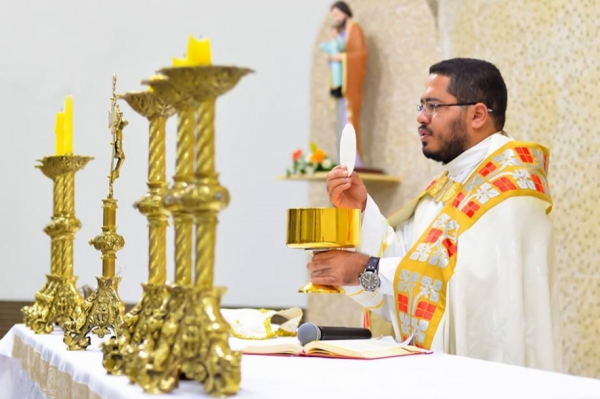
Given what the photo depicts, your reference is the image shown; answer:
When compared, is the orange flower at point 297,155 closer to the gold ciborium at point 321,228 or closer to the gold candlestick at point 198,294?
the gold ciborium at point 321,228

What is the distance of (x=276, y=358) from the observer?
2385mm

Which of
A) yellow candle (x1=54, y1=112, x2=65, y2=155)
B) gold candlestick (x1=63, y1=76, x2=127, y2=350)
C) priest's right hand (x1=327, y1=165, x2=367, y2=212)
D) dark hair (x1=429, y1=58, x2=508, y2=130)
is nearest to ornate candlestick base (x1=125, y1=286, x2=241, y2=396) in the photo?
gold candlestick (x1=63, y1=76, x2=127, y2=350)

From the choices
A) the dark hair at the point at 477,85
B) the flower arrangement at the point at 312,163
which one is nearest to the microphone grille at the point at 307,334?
the dark hair at the point at 477,85

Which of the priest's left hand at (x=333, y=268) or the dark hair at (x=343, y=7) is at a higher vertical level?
the dark hair at (x=343, y=7)

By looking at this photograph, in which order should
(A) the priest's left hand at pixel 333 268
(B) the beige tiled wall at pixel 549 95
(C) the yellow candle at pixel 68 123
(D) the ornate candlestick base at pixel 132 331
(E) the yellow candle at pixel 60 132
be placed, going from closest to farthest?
(D) the ornate candlestick base at pixel 132 331 < (C) the yellow candle at pixel 68 123 < (E) the yellow candle at pixel 60 132 < (A) the priest's left hand at pixel 333 268 < (B) the beige tiled wall at pixel 549 95

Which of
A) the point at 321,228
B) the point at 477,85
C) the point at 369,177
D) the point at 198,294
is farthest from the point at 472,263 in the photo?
the point at 369,177

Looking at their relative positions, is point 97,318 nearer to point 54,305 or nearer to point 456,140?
point 54,305

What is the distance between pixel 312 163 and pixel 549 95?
2543mm

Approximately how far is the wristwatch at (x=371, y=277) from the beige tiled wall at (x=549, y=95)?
2.15 m

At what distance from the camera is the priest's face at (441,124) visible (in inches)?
152

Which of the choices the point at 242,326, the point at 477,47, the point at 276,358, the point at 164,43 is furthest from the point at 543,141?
the point at 164,43

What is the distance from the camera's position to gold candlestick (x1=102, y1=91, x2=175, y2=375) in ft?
6.75

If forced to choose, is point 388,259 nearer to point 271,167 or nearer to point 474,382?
point 474,382

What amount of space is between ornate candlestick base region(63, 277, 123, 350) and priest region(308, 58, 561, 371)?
0.77 meters
